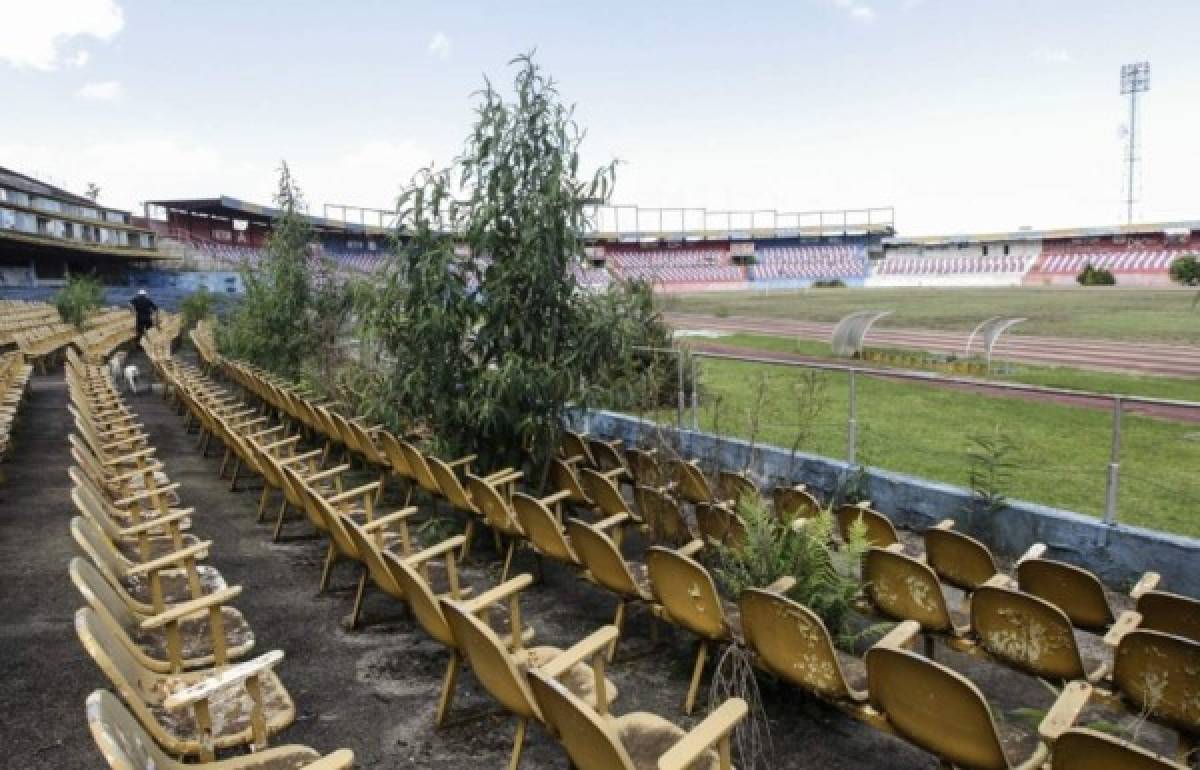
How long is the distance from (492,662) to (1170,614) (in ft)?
9.48

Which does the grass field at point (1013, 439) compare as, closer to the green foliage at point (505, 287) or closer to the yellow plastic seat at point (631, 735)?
the green foliage at point (505, 287)

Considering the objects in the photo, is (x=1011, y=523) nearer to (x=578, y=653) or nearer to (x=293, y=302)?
(x=578, y=653)

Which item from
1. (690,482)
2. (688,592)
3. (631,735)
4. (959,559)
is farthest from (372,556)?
(959,559)

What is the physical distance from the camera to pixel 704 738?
7.71 feet

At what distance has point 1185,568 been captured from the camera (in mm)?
4898

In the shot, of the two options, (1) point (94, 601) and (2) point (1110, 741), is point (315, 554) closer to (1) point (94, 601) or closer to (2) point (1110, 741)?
(1) point (94, 601)

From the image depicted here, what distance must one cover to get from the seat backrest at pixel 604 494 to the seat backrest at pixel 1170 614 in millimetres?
2743

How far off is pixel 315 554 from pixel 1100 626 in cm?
503

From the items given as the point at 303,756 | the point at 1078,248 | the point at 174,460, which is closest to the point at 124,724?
the point at 303,756

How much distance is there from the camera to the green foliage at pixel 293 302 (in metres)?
12.0

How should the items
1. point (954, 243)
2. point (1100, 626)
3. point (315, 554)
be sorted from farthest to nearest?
point (954, 243) → point (315, 554) → point (1100, 626)

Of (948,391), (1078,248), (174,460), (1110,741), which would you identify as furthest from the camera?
(1078,248)

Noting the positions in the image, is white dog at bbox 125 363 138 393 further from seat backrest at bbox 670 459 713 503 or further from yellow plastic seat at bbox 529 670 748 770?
yellow plastic seat at bbox 529 670 748 770

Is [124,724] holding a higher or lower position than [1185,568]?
higher
